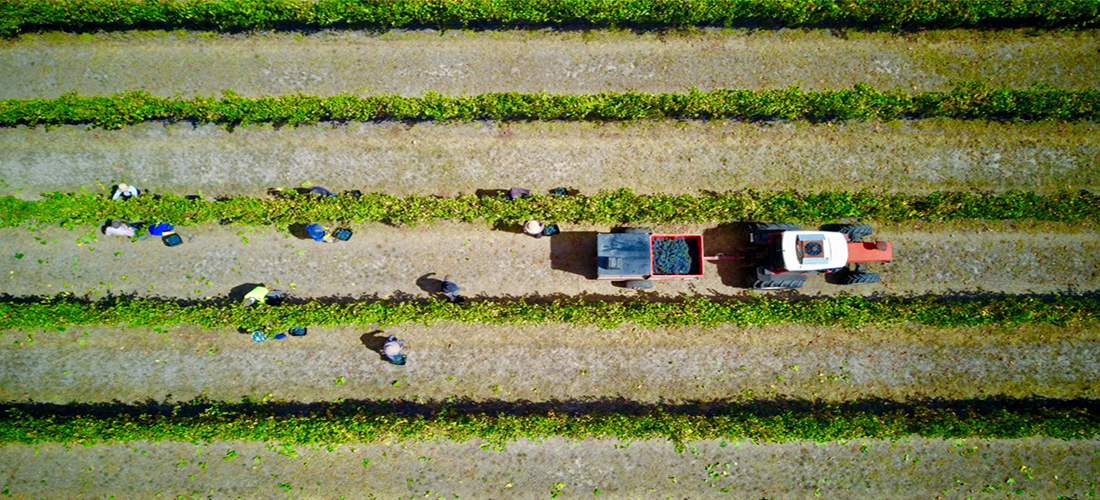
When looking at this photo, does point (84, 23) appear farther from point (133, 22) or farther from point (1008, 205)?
point (1008, 205)

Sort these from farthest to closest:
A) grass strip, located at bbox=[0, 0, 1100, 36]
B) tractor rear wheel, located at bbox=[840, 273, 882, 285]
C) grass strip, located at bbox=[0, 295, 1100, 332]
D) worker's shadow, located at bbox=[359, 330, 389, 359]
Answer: grass strip, located at bbox=[0, 0, 1100, 36] < worker's shadow, located at bbox=[359, 330, 389, 359] < tractor rear wheel, located at bbox=[840, 273, 882, 285] < grass strip, located at bbox=[0, 295, 1100, 332]

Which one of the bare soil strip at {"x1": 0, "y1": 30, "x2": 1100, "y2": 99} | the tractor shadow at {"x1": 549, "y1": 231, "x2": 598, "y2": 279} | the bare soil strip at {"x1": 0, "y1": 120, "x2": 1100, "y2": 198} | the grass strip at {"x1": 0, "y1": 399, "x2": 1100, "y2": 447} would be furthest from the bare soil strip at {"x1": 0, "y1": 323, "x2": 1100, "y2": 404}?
the bare soil strip at {"x1": 0, "y1": 30, "x2": 1100, "y2": 99}

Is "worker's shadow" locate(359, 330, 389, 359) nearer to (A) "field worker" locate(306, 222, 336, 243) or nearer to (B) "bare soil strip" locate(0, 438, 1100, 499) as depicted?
(B) "bare soil strip" locate(0, 438, 1100, 499)

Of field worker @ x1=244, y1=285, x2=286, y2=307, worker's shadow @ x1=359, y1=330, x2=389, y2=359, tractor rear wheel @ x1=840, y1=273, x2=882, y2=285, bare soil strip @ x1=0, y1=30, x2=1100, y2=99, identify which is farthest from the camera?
bare soil strip @ x1=0, y1=30, x2=1100, y2=99

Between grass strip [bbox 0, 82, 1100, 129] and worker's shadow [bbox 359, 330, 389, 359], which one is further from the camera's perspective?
grass strip [bbox 0, 82, 1100, 129]

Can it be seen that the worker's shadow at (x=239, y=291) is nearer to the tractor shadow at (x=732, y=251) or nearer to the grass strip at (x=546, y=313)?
the grass strip at (x=546, y=313)

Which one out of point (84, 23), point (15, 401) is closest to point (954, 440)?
point (15, 401)

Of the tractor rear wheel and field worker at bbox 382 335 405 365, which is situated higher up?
the tractor rear wheel
